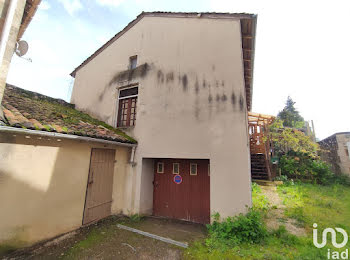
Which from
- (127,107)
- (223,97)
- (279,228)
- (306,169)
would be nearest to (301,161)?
(306,169)

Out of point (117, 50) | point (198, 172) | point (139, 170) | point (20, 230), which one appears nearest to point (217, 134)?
point (198, 172)

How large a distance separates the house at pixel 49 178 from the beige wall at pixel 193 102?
3.69 ft

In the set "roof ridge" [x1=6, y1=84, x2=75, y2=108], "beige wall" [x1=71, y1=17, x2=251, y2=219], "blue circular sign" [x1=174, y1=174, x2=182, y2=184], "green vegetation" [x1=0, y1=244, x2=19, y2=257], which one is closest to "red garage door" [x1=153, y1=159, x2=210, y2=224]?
"blue circular sign" [x1=174, y1=174, x2=182, y2=184]

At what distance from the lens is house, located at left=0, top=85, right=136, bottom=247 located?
11.6 feet

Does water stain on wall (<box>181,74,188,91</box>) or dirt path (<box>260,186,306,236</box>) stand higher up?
water stain on wall (<box>181,74,188,91</box>)

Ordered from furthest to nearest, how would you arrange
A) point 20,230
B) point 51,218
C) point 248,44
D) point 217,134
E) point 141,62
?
point 141,62, point 248,44, point 217,134, point 51,218, point 20,230

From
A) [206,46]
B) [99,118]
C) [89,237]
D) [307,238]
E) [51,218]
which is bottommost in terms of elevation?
[89,237]

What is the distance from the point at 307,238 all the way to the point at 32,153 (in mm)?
7529

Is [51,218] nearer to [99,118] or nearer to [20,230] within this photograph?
[20,230]

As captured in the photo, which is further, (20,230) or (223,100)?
(223,100)

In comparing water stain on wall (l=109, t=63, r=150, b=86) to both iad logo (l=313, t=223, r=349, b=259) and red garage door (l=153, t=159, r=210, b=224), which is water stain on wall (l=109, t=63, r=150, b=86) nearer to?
red garage door (l=153, t=159, r=210, b=224)

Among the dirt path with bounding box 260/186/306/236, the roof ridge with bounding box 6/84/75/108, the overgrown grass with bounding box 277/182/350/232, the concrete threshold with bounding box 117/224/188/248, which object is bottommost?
the concrete threshold with bounding box 117/224/188/248

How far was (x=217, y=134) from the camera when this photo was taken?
17.2 feet

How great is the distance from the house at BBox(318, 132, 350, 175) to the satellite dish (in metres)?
17.1
